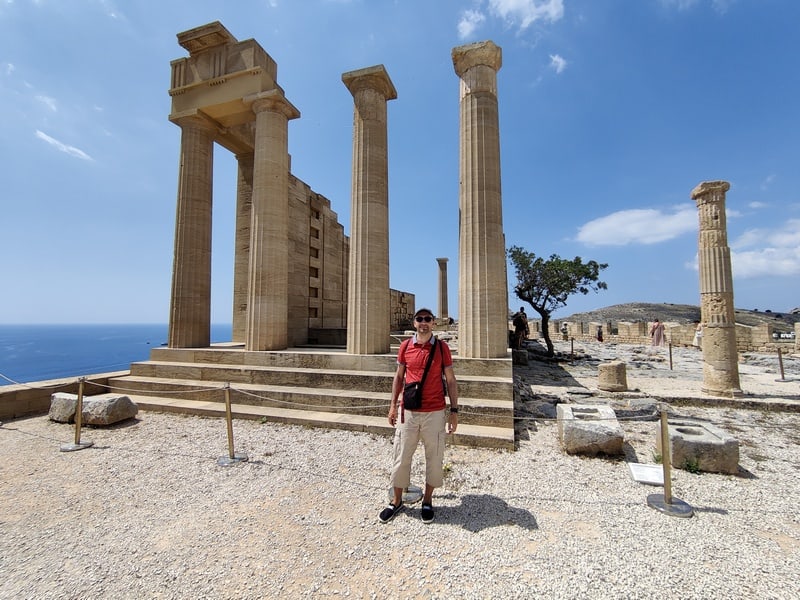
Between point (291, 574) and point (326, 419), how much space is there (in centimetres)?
392

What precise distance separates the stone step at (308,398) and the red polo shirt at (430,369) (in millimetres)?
2889

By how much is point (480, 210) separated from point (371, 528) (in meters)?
6.99

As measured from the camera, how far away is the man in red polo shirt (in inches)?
147

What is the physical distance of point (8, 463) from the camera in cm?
525

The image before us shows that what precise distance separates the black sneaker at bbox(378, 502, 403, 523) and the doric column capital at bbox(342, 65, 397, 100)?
9.98m

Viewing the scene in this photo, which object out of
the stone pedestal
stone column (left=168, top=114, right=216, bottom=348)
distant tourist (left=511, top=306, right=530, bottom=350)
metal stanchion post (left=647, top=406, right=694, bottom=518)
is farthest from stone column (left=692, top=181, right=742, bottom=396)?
stone column (left=168, top=114, right=216, bottom=348)

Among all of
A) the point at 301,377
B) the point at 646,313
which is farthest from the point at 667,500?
the point at 646,313

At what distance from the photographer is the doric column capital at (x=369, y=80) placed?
9438 mm

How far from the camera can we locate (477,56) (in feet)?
28.4

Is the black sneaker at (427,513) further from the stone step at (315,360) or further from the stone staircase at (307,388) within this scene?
the stone step at (315,360)

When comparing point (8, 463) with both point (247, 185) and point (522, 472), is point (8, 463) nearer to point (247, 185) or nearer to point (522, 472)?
point (522, 472)

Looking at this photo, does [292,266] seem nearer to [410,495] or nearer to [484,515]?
[410,495]

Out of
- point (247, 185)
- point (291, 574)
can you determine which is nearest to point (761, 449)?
point (291, 574)

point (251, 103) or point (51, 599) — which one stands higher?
point (251, 103)
